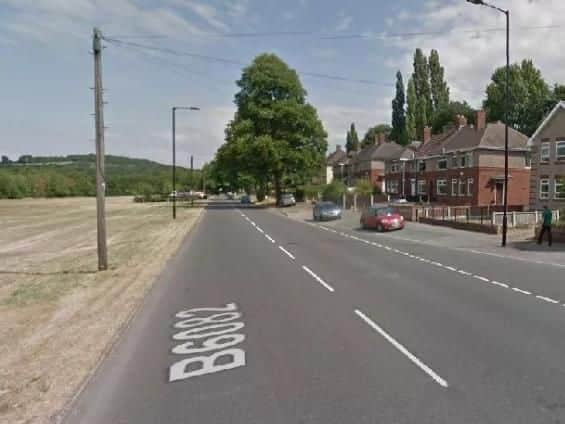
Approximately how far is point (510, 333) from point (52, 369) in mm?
6242

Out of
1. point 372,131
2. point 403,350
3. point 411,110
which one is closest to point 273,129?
point 411,110

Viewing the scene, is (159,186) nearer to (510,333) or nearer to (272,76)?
(272,76)

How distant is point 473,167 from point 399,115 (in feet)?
138

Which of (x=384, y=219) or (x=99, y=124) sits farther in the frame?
(x=384, y=219)

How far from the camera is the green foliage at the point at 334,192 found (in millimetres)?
53875

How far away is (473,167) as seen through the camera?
46.4 metres

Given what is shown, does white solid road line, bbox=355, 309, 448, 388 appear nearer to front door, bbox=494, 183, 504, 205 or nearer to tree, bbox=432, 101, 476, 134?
front door, bbox=494, 183, 504, 205

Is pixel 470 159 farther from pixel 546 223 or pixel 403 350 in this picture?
pixel 403 350

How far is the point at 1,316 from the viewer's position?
329 inches

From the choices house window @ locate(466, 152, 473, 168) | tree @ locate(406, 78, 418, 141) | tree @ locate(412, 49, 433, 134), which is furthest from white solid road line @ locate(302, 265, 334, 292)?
tree @ locate(412, 49, 433, 134)

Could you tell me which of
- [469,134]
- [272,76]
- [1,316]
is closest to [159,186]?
[272,76]

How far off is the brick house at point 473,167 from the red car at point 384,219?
857 inches

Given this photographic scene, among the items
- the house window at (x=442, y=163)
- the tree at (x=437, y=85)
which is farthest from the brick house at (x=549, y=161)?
the tree at (x=437, y=85)

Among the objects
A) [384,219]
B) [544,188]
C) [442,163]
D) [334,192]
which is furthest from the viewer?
[334,192]
